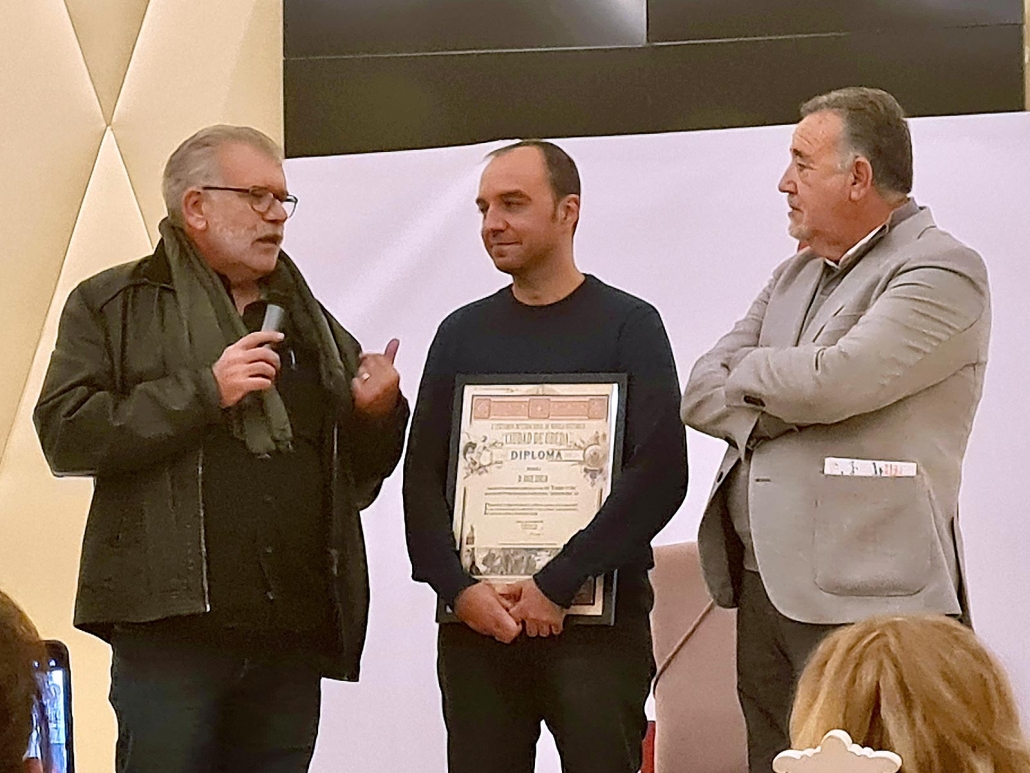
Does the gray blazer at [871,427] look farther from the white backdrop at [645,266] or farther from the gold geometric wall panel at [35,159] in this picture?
the gold geometric wall panel at [35,159]

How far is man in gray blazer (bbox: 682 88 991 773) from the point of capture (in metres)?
2.60

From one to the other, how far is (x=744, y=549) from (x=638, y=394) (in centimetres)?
36

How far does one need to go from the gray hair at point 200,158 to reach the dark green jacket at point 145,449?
0.62 feet

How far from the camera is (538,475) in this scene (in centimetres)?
288

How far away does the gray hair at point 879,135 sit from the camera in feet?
9.20

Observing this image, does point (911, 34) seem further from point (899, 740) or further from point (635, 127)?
point (899, 740)

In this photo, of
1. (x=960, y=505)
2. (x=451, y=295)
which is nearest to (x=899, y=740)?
(x=960, y=505)

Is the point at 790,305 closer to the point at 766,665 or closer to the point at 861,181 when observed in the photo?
the point at 861,181

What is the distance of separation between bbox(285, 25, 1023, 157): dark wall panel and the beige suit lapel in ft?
2.04

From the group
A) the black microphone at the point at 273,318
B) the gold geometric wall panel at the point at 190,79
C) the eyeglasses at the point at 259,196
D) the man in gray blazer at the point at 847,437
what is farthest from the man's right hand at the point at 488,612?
the gold geometric wall panel at the point at 190,79

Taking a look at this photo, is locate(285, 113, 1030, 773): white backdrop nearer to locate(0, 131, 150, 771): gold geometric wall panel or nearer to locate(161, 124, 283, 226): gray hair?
locate(161, 124, 283, 226): gray hair

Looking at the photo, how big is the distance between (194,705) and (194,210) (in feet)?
3.16

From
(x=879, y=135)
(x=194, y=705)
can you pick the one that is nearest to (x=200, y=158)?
(x=194, y=705)

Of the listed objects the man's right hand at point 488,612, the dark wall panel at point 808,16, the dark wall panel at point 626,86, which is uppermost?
the dark wall panel at point 808,16
